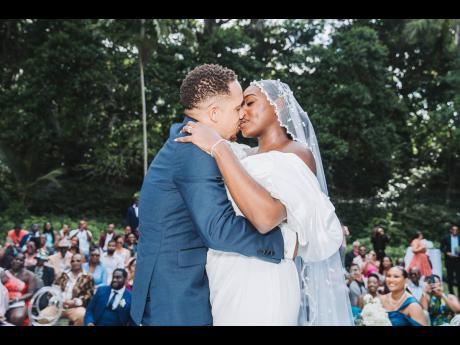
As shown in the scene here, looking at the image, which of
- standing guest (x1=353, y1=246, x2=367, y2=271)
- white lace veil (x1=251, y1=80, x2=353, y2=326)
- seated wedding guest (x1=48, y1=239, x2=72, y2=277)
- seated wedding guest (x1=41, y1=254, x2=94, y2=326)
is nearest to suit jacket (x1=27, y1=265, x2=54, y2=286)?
seated wedding guest (x1=41, y1=254, x2=94, y2=326)

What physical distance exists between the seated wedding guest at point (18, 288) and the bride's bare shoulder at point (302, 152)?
5311 mm

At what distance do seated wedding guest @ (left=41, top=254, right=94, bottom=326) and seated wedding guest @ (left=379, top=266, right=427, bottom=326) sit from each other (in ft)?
12.3

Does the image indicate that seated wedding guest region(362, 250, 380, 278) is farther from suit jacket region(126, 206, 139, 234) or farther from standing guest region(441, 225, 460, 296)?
suit jacket region(126, 206, 139, 234)

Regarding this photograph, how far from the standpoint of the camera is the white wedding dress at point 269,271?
2.34 metres

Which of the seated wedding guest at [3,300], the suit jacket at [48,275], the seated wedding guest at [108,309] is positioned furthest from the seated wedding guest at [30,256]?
the seated wedding guest at [108,309]

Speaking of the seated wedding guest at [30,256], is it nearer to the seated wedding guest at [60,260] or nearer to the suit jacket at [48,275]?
the seated wedding guest at [60,260]

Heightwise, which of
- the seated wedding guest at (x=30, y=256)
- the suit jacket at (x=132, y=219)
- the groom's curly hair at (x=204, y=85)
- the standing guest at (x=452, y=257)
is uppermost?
the groom's curly hair at (x=204, y=85)

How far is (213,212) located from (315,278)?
1.33 metres

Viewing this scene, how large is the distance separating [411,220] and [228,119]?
17.1 m

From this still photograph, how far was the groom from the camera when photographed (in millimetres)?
2141

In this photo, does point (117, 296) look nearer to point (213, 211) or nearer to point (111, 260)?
point (111, 260)
